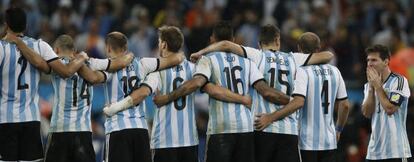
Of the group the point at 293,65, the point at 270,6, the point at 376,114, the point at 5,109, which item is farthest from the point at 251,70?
the point at 270,6

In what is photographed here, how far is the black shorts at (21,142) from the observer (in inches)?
542

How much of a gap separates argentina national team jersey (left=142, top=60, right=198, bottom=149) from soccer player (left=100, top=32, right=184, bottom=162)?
0.13m

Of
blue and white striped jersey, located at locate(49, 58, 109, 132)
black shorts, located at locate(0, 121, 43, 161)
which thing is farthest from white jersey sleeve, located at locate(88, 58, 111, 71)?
black shorts, located at locate(0, 121, 43, 161)

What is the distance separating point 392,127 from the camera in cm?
1425

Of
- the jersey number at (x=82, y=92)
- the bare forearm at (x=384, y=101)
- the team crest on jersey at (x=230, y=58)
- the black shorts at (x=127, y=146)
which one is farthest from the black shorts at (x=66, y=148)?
the bare forearm at (x=384, y=101)

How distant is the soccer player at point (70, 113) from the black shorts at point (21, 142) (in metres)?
0.16

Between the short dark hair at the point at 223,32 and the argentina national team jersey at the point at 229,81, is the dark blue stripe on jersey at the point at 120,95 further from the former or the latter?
the short dark hair at the point at 223,32

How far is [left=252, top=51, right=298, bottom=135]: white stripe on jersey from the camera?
14.3 meters

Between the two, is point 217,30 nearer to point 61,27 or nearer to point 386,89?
point 386,89

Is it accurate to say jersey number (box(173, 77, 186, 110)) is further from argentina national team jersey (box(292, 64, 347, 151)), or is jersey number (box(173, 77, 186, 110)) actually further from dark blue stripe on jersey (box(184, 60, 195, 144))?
argentina national team jersey (box(292, 64, 347, 151))

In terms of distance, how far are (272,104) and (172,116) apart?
1292mm

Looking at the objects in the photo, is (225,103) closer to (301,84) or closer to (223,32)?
(223,32)

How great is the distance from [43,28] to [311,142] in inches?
373

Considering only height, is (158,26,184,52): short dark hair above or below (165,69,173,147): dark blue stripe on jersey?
above
